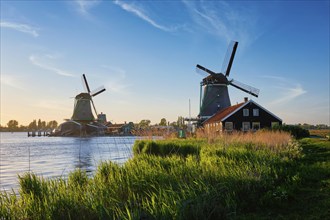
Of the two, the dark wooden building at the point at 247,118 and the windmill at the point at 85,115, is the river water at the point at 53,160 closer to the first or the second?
the dark wooden building at the point at 247,118

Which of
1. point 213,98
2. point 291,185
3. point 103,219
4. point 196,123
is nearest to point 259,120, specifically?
point 213,98

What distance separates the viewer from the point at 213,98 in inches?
1750

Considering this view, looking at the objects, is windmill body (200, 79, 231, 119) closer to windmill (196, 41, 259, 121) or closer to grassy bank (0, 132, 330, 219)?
windmill (196, 41, 259, 121)

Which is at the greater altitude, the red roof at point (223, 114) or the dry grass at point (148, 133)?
the red roof at point (223, 114)

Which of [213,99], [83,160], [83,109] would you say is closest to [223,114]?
[213,99]

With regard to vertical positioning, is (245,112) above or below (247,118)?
above

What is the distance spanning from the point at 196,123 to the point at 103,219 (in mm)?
42432

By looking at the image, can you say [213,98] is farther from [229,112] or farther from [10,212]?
[10,212]

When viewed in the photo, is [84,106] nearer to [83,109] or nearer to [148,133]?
[83,109]

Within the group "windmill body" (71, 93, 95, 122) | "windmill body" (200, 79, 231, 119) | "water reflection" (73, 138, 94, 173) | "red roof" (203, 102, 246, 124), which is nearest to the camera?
"water reflection" (73, 138, 94, 173)

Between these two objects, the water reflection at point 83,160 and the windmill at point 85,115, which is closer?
the water reflection at point 83,160

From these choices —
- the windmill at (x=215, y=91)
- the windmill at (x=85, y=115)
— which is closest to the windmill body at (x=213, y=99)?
Result: the windmill at (x=215, y=91)

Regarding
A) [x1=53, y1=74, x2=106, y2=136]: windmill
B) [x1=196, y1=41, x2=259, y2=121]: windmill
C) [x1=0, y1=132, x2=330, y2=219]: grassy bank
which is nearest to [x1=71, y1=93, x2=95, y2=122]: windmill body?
[x1=53, y1=74, x2=106, y2=136]: windmill

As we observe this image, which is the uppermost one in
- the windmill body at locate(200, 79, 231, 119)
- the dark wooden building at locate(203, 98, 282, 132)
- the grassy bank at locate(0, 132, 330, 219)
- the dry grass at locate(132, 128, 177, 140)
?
the windmill body at locate(200, 79, 231, 119)
